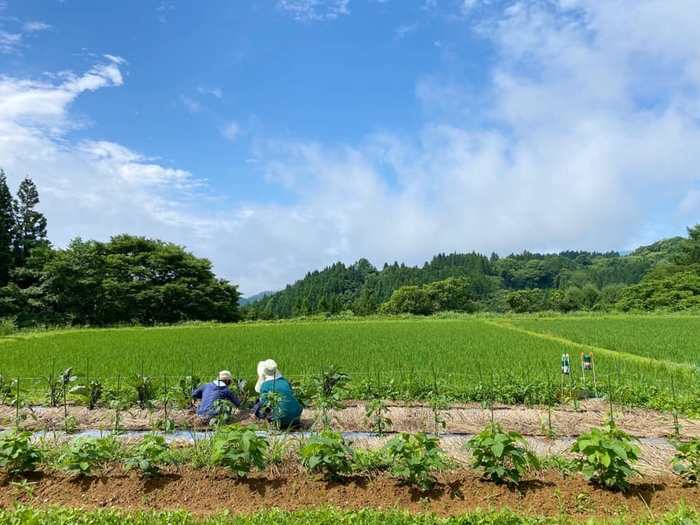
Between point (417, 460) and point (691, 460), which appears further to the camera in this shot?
point (691, 460)

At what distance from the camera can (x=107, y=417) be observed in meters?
6.02

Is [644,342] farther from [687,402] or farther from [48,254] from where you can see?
[48,254]

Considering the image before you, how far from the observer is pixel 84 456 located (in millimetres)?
3619

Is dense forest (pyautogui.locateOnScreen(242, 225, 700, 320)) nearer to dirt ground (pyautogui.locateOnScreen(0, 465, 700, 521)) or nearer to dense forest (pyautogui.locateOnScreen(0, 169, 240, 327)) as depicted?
dense forest (pyautogui.locateOnScreen(0, 169, 240, 327))

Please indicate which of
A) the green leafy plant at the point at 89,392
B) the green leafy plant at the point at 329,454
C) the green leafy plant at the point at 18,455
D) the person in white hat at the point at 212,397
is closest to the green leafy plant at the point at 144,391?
the green leafy plant at the point at 89,392

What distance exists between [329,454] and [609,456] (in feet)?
7.04

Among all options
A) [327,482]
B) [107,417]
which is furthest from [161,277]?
[327,482]

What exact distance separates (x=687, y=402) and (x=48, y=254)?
113 ft

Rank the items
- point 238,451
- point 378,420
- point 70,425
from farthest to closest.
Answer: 1. point 70,425
2. point 378,420
3. point 238,451

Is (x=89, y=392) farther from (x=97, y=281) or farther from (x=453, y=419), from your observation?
(x=97, y=281)

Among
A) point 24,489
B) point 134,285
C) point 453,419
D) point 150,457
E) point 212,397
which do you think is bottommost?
point 453,419

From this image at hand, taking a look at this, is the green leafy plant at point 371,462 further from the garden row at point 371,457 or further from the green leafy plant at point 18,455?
the green leafy plant at point 18,455

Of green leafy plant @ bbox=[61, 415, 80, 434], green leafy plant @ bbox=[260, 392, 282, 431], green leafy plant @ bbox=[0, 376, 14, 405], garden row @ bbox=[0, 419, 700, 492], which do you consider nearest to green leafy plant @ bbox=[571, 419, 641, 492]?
garden row @ bbox=[0, 419, 700, 492]

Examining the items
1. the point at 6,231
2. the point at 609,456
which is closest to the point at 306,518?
the point at 609,456
